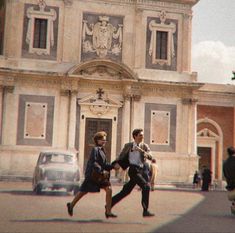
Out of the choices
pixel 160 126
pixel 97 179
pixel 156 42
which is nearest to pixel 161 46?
pixel 156 42

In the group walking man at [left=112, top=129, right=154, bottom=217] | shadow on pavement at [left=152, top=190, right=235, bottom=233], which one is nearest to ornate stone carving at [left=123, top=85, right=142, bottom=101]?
shadow on pavement at [left=152, top=190, right=235, bottom=233]

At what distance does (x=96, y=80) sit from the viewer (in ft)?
93.3

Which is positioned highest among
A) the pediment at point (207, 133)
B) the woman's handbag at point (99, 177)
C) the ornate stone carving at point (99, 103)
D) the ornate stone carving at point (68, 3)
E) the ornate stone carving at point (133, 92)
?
the ornate stone carving at point (68, 3)

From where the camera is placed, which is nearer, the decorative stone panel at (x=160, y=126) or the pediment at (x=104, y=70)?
the pediment at (x=104, y=70)

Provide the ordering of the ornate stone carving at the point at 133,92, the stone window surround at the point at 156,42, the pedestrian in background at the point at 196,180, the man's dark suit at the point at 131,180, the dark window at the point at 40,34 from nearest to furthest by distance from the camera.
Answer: the man's dark suit at the point at 131,180 → the pedestrian in background at the point at 196,180 → the dark window at the point at 40,34 → the ornate stone carving at the point at 133,92 → the stone window surround at the point at 156,42

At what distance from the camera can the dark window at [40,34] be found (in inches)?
1126

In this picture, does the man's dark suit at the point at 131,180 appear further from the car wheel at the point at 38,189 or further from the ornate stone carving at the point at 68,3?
the ornate stone carving at the point at 68,3

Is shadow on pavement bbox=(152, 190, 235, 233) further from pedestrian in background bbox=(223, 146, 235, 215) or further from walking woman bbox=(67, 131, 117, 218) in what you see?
walking woman bbox=(67, 131, 117, 218)

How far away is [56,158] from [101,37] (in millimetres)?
12077

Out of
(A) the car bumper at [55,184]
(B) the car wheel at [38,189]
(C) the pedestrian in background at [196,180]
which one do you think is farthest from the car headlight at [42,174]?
(C) the pedestrian in background at [196,180]

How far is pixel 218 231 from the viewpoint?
9.11 m

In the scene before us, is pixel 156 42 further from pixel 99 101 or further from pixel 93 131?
pixel 93 131

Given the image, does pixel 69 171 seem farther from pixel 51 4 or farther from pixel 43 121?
pixel 51 4

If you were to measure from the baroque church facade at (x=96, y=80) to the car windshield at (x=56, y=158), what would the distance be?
9102 mm
